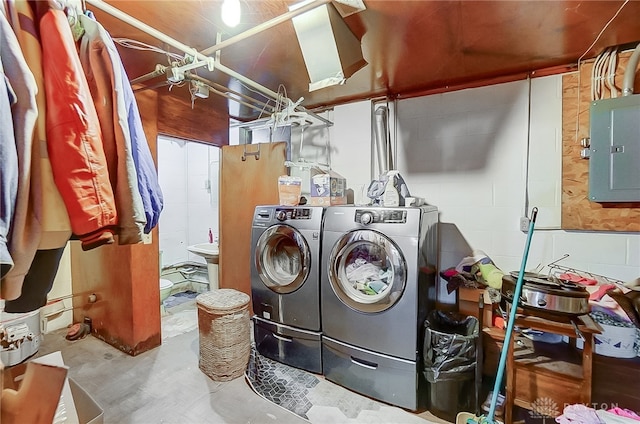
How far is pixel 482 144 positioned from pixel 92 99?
98.4 inches

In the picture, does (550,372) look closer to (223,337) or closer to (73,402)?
(223,337)

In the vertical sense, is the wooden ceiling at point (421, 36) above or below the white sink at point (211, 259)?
above

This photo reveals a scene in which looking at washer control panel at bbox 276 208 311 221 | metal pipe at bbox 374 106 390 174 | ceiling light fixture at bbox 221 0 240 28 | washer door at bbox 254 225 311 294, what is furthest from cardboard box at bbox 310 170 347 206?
ceiling light fixture at bbox 221 0 240 28

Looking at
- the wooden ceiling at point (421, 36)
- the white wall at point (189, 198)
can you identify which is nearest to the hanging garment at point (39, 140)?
the wooden ceiling at point (421, 36)

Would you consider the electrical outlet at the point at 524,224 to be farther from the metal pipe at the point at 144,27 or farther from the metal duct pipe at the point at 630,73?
the metal pipe at the point at 144,27

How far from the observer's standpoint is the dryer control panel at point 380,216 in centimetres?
184

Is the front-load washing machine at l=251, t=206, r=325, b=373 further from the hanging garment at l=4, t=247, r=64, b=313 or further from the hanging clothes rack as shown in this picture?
the hanging garment at l=4, t=247, r=64, b=313

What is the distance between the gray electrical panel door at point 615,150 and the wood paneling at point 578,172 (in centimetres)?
8

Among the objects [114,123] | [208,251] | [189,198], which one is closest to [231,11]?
[114,123]

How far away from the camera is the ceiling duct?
142 cm

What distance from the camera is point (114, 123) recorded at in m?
0.82

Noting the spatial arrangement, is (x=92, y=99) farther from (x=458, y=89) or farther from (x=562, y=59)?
(x=562, y=59)

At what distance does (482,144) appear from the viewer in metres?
2.32

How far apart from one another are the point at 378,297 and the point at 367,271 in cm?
27
